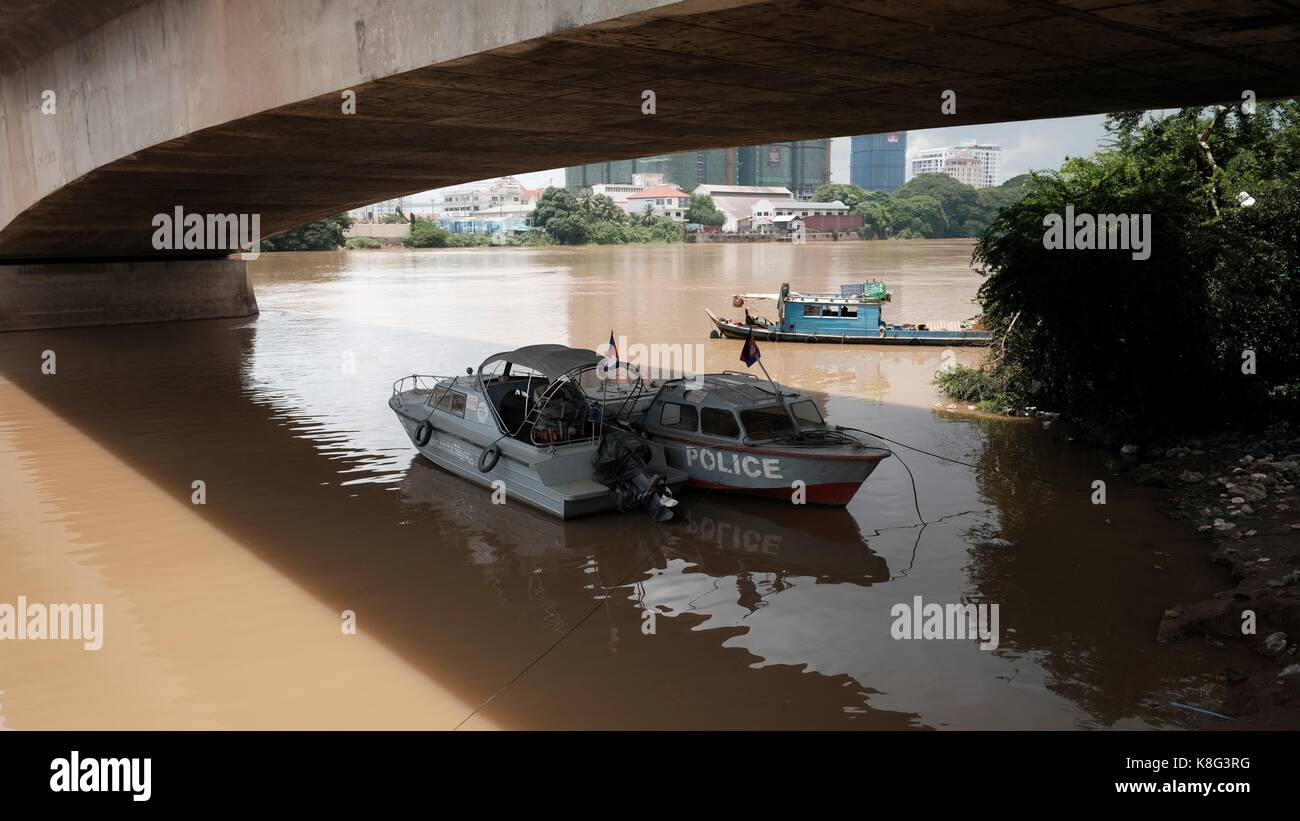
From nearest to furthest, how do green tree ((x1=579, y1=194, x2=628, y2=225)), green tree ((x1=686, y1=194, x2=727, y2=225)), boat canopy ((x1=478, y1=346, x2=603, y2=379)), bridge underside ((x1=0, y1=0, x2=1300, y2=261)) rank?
bridge underside ((x1=0, y1=0, x2=1300, y2=261)) → boat canopy ((x1=478, y1=346, x2=603, y2=379)) → green tree ((x1=579, y1=194, x2=628, y2=225)) → green tree ((x1=686, y1=194, x2=727, y2=225))

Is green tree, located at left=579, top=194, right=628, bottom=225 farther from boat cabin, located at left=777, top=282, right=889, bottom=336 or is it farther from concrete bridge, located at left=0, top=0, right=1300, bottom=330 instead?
concrete bridge, located at left=0, top=0, right=1300, bottom=330

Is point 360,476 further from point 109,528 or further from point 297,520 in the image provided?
point 109,528

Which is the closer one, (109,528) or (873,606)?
(873,606)

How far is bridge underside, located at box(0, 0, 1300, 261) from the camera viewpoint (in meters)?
7.48

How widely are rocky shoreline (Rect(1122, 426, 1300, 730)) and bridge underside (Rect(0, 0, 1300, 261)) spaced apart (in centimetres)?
489

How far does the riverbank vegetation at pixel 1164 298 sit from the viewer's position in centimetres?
1634

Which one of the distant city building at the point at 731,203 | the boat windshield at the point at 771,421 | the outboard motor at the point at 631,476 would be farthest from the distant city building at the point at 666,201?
the outboard motor at the point at 631,476

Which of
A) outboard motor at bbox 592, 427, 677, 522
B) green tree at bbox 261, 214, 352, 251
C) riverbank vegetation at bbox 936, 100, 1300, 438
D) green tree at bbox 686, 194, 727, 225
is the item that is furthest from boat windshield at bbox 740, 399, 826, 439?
green tree at bbox 686, 194, 727, 225

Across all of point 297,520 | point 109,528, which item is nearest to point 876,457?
point 297,520

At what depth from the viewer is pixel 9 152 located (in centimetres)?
1973

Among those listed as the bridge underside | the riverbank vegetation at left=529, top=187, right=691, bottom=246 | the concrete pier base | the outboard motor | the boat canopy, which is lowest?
the outboard motor

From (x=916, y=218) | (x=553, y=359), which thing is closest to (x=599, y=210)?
(x=916, y=218)

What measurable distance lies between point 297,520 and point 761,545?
6.14 metres

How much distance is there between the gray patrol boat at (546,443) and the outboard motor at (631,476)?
0.04 ft
